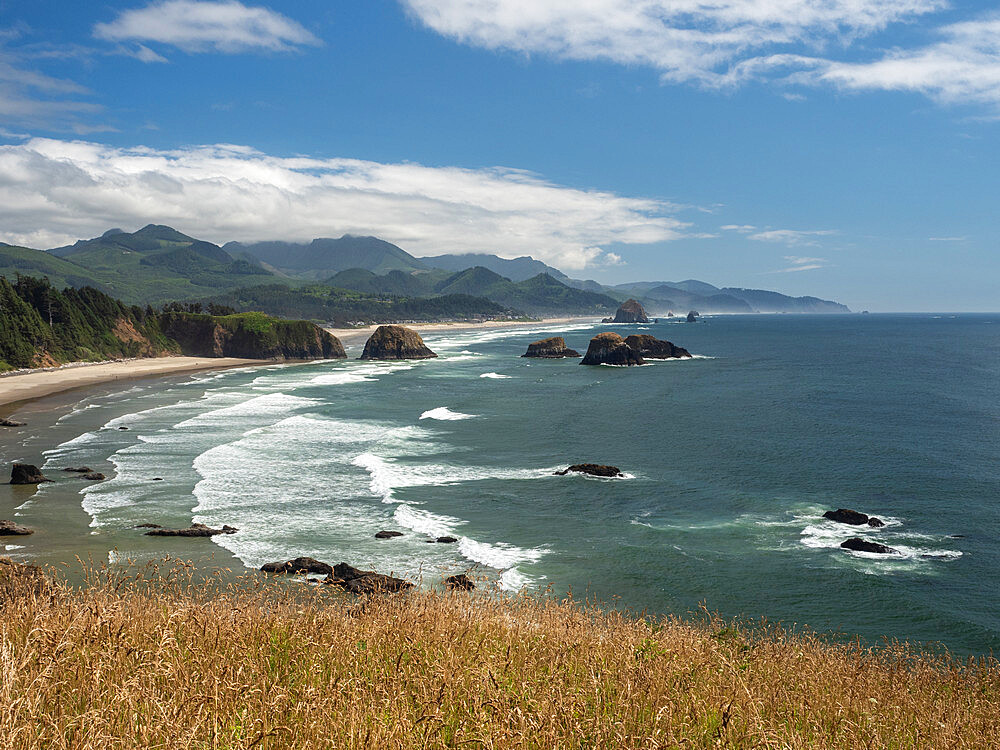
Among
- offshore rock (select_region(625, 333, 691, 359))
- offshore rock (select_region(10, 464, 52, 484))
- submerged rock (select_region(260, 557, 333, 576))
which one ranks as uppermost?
offshore rock (select_region(625, 333, 691, 359))

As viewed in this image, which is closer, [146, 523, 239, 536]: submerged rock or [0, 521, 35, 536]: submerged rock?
[0, 521, 35, 536]: submerged rock

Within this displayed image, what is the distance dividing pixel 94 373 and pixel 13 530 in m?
77.6

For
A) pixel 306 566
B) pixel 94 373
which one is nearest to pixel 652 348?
pixel 94 373

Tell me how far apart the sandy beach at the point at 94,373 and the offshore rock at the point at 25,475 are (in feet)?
126

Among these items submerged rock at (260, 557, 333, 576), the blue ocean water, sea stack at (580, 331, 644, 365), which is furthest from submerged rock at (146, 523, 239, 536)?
sea stack at (580, 331, 644, 365)

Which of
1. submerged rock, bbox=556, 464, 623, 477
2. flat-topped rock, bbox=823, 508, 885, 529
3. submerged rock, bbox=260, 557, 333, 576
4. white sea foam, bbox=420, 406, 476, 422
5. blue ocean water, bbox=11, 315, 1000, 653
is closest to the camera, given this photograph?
submerged rock, bbox=260, 557, 333, 576

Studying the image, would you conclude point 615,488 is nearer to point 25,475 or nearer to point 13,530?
point 13,530

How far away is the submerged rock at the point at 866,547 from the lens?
27.5m

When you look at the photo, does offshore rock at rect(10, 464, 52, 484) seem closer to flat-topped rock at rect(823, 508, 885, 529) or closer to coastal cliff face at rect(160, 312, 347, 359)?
flat-topped rock at rect(823, 508, 885, 529)

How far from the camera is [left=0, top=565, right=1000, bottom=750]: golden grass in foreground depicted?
15.1ft

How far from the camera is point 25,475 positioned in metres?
35.0

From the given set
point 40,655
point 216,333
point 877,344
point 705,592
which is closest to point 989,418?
point 705,592

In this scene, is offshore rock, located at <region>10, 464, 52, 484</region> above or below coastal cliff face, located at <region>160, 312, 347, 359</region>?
below

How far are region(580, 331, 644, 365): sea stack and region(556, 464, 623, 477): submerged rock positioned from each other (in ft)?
242
